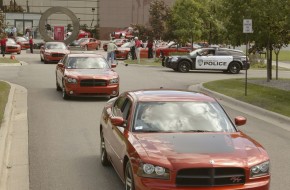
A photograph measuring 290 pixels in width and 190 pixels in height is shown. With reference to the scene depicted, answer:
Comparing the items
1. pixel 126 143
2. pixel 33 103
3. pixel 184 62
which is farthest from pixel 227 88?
pixel 126 143

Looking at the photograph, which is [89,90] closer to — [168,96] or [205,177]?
[168,96]

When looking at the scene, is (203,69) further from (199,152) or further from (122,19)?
(122,19)

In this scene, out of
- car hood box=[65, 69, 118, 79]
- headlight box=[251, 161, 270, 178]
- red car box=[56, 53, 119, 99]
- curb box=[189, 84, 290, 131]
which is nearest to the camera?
headlight box=[251, 161, 270, 178]

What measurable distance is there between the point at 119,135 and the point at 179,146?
1.28 meters

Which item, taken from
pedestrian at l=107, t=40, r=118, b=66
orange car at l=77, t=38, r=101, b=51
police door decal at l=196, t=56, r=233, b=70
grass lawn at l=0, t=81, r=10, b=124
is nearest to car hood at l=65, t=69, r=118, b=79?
grass lawn at l=0, t=81, r=10, b=124

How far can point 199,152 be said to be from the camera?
6.73 m

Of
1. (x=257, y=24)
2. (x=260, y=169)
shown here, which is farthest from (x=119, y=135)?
(x=257, y=24)

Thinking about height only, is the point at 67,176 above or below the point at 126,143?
below

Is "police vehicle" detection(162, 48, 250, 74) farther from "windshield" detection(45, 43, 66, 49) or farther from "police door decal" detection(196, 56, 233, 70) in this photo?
"windshield" detection(45, 43, 66, 49)

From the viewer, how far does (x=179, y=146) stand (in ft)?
22.8

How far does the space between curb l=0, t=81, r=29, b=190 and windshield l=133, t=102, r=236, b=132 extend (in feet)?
6.58

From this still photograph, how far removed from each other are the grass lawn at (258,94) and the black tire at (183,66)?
8100 mm

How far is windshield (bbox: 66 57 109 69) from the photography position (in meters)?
19.4

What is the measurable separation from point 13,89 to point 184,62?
14.9 metres
